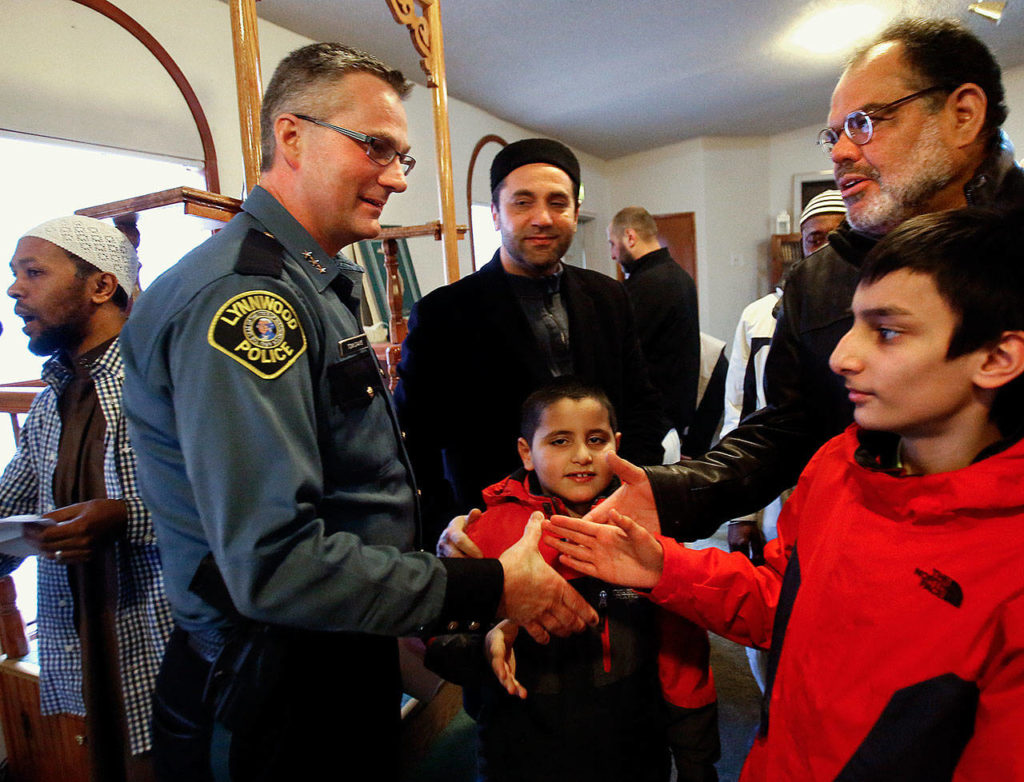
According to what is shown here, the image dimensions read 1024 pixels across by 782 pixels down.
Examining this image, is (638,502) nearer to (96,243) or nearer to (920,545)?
(920,545)

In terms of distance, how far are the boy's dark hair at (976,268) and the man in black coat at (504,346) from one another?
3.20ft

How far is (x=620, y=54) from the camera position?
14.9 feet

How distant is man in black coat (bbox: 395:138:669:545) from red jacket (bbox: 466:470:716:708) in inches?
14.2

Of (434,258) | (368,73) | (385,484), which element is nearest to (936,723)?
(385,484)

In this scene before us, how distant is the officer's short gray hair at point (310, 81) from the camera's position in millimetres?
1039

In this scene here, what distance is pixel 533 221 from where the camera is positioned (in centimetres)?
171

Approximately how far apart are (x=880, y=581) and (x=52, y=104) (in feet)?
10.4

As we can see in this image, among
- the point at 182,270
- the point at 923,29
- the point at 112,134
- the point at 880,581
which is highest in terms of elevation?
the point at 112,134

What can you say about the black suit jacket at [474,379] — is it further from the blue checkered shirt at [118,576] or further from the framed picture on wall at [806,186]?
the framed picture on wall at [806,186]

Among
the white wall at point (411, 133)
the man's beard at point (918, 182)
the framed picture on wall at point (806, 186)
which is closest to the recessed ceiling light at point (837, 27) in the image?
the white wall at point (411, 133)

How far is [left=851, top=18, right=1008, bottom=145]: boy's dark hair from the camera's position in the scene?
113 centimetres

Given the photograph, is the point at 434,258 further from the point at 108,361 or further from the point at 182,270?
the point at 182,270

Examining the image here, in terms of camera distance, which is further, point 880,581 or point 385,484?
point 385,484

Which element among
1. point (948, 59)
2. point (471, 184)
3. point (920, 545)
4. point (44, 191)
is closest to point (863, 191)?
point (948, 59)
